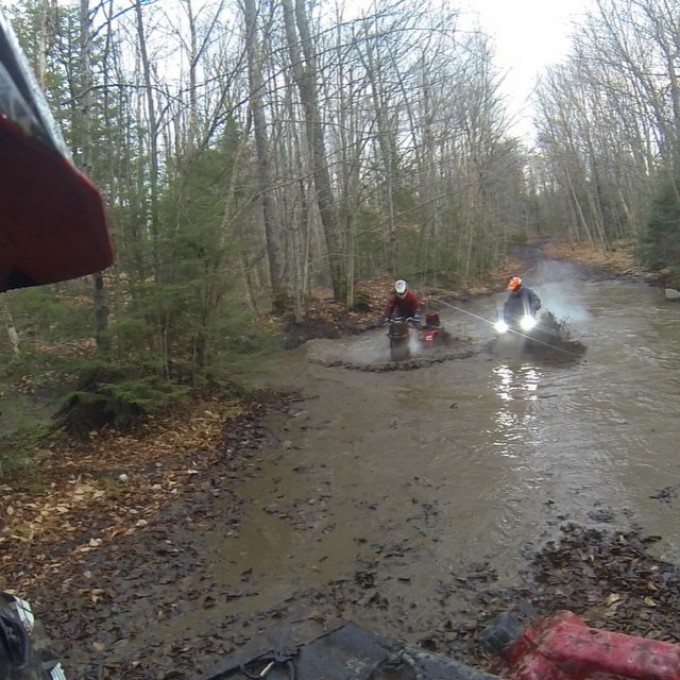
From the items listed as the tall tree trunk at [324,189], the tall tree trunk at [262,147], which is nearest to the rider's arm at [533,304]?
the tall tree trunk at [262,147]

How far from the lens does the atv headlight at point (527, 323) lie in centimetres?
1355

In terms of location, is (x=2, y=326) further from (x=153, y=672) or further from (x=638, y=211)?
(x=638, y=211)

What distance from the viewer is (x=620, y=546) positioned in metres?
5.21

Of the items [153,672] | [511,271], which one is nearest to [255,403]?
[153,672]

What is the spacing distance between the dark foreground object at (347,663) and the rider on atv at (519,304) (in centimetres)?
1094

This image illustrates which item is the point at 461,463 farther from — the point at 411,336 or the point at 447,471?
the point at 411,336

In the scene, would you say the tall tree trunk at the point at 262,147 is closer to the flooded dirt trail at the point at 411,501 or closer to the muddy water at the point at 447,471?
the muddy water at the point at 447,471

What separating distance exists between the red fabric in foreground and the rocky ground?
3.42 meters

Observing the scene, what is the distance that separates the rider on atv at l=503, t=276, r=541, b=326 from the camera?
1383cm

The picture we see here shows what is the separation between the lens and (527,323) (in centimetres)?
1360

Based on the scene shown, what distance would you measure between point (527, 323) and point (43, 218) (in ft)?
43.1

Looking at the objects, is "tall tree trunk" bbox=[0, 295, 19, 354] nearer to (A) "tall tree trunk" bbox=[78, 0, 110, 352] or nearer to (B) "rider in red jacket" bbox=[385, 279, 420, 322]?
(A) "tall tree trunk" bbox=[78, 0, 110, 352]

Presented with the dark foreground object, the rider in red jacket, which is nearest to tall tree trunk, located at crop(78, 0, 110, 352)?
the dark foreground object

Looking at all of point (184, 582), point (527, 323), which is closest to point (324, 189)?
point (527, 323)
